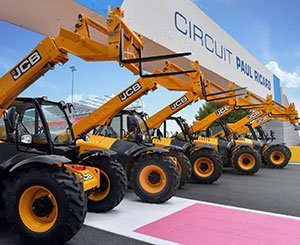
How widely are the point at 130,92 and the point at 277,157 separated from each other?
29.3 feet

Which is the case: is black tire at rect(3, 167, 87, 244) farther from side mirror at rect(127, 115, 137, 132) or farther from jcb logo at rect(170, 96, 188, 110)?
jcb logo at rect(170, 96, 188, 110)

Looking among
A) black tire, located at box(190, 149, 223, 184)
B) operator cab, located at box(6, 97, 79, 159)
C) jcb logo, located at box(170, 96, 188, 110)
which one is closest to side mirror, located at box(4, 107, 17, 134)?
operator cab, located at box(6, 97, 79, 159)

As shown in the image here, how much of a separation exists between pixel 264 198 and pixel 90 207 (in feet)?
12.2

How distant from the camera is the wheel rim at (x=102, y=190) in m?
5.18

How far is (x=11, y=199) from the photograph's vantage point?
3.70 metres

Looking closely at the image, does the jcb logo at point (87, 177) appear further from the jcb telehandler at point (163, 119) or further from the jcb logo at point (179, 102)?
the jcb logo at point (179, 102)

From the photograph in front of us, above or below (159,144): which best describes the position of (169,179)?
below

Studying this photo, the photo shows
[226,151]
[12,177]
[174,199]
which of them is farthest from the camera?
[226,151]

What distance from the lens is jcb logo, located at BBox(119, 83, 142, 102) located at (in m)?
7.22

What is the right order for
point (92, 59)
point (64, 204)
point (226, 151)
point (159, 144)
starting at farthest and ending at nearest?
point (226, 151) < point (159, 144) < point (92, 59) < point (64, 204)

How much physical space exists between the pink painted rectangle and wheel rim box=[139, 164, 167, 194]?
774 millimetres

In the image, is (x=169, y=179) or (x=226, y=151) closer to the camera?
(x=169, y=179)

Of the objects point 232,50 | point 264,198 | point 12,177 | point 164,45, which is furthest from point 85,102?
point 12,177

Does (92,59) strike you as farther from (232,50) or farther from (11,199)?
(232,50)
